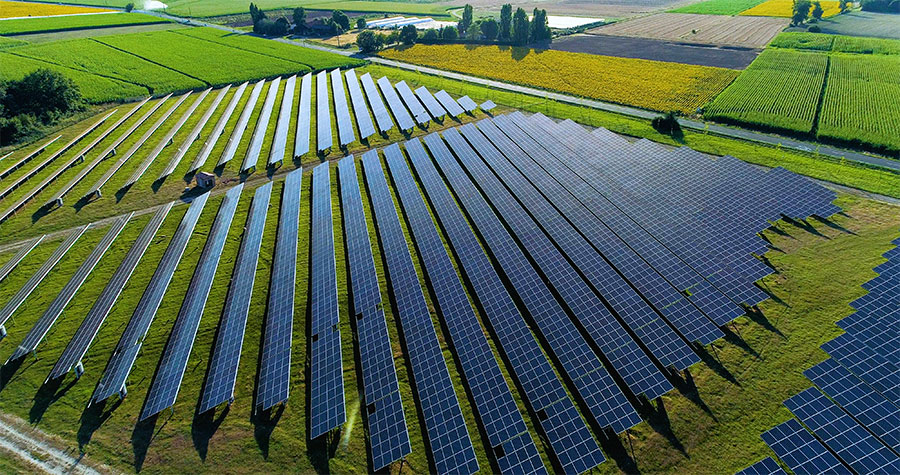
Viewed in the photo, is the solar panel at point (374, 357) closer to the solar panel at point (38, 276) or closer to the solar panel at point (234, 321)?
A: the solar panel at point (234, 321)

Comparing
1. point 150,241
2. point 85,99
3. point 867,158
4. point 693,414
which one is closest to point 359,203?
point 150,241

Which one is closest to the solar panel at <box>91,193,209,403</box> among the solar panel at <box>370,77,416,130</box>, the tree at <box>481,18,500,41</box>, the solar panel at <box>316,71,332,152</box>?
the solar panel at <box>316,71,332,152</box>

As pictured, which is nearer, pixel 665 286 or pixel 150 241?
pixel 665 286

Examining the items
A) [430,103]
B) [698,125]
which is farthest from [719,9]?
[430,103]

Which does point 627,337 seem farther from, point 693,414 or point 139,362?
point 139,362

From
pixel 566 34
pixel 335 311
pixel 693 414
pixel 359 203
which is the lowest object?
pixel 693 414

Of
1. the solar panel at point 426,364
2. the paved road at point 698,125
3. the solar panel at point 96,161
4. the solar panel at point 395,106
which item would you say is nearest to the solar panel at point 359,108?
the solar panel at point 395,106

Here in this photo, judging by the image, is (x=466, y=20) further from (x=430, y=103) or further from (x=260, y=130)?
(x=260, y=130)
